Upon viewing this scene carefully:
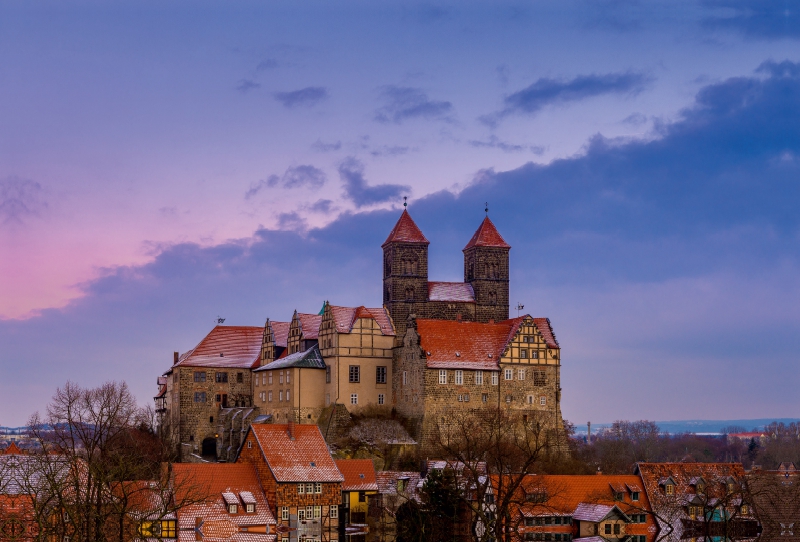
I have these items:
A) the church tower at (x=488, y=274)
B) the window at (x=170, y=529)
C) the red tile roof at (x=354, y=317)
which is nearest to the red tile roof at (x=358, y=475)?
the window at (x=170, y=529)

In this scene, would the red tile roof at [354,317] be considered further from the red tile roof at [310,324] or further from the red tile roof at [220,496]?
the red tile roof at [220,496]

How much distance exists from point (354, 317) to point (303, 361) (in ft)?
17.9

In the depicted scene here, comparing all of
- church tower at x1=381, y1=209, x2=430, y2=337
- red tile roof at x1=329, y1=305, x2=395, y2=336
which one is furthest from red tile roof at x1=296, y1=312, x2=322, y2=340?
church tower at x1=381, y1=209, x2=430, y2=337

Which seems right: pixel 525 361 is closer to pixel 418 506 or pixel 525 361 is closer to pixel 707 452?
pixel 418 506

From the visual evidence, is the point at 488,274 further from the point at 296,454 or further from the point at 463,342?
the point at 296,454

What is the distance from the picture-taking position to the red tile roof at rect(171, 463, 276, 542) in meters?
65.7

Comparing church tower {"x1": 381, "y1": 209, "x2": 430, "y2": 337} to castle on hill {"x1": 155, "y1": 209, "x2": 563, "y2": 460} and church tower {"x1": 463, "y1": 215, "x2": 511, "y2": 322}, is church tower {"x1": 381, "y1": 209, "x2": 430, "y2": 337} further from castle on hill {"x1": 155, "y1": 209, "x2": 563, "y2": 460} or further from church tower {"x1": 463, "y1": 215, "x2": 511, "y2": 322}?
church tower {"x1": 463, "y1": 215, "x2": 511, "y2": 322}

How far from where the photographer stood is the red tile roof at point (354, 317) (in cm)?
9906

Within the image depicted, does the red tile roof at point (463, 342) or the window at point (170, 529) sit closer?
the window at point (170, 529)

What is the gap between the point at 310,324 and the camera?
10494 cm

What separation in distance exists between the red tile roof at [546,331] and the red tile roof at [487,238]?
15.0 m

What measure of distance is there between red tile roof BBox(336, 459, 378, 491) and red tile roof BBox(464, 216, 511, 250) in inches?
1683

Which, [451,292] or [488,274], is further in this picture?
[488,274]

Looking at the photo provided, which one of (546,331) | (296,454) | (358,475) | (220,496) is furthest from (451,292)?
(220,496)
